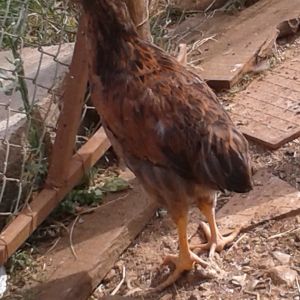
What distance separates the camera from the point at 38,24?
472 cm

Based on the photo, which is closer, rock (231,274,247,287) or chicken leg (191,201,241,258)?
rock (231,274,247,287)

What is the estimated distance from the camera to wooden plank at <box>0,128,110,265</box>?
324 centimetres

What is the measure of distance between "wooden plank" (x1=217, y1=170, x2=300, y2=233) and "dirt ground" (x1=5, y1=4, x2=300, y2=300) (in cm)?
4

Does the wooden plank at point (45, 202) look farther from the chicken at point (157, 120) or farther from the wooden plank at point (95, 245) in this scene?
the chicken at point (157, 120)

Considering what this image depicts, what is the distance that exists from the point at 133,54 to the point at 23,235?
2.72 ft

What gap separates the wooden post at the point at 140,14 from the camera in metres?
3.60

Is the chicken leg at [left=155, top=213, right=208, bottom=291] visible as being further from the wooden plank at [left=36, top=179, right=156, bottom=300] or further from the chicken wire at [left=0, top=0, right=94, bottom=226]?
the chicken wire at [left=0, top=0, right=94, bottom=226]

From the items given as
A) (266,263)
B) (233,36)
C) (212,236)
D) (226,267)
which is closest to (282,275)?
(266,263)

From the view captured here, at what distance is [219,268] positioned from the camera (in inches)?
129

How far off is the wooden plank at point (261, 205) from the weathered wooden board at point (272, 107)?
0.34 meters

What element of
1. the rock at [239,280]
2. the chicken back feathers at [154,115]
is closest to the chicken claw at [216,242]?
the rock at [239,280]

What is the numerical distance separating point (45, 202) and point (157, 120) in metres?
0.69

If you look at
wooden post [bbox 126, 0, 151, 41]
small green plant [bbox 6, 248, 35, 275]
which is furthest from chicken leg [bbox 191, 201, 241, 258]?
wooden post [bbox 126, 0, 151, 41]

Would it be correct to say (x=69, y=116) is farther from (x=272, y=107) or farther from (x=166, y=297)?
(x=272, y=107)
